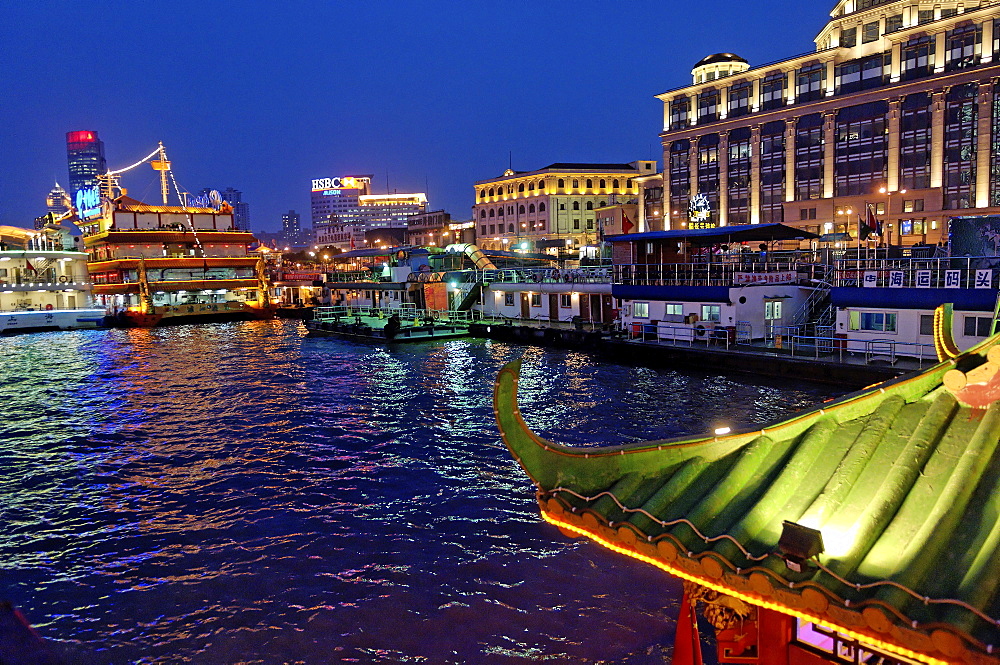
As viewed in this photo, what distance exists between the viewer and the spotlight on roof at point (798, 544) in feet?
16.6

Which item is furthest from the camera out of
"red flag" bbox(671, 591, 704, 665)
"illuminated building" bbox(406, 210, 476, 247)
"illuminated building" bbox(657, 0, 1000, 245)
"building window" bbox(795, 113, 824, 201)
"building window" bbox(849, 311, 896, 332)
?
"illuminated building" bbox(406, 210, 476, 247)

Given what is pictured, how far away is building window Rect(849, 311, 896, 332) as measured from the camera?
29.2 metres

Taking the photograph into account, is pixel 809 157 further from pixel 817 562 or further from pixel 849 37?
pixel 817 562

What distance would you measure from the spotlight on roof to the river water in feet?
19.5

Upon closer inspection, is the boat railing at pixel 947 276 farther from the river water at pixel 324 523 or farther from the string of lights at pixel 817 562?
the string of lights at pixel 817 562

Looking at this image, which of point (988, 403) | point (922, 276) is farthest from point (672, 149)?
point (988, 403)

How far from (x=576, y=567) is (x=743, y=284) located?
25.2 meters

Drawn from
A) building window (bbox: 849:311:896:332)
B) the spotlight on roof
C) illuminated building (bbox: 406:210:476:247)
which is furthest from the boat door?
illuminated building (bbox: 406:210:476:247)

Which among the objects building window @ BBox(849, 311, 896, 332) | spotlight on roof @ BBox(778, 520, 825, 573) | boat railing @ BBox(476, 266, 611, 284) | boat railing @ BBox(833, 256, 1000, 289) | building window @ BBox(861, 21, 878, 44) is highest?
building window @ BBox(861, 21, 878, 44)

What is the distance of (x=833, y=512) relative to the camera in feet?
18.2

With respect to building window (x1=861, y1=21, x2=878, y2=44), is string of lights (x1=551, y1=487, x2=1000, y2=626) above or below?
below

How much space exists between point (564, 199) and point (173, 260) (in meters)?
62.3

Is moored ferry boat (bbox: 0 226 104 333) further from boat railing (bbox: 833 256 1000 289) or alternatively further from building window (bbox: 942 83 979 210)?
building window (bbox: 942 83 979 210)

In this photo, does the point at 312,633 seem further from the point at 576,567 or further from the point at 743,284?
the point at 743,284
